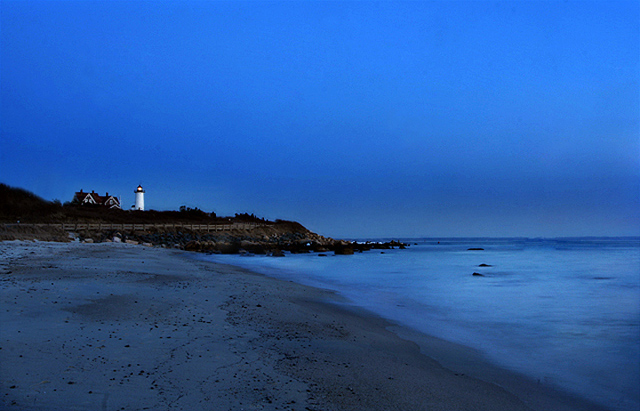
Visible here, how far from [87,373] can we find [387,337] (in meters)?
4.71

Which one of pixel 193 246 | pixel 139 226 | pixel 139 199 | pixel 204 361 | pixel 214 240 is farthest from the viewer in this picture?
pixel 139 199

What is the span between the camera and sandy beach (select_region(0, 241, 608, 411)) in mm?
3605

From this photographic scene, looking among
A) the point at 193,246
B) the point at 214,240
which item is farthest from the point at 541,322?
the point at 214,240

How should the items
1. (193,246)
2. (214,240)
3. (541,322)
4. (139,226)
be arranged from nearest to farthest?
(541,322) < (193,246) < (139,226) < (214,240)

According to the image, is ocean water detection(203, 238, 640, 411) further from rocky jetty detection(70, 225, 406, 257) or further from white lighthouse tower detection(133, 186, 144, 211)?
white lighthouse tower detection(133, 186, 144, 211)

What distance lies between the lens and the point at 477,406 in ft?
13.8

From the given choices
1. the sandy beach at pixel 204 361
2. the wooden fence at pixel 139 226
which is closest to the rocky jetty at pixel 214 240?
the wooden fence at pixel 139 226

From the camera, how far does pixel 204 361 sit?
4.59 meters

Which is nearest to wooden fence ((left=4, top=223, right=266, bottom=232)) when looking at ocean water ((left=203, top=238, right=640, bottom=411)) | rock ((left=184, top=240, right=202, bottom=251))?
rock ((left=184, top=240, right=202, bottom=251))

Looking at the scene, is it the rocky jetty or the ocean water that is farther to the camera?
the rocky jetty

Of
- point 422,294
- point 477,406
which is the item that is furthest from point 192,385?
point 422,294

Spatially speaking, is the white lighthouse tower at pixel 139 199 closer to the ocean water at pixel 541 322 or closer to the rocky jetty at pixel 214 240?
the rocky jetty at pixel 214 240

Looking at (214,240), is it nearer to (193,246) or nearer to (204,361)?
(193,246)

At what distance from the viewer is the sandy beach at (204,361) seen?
3.61 m
